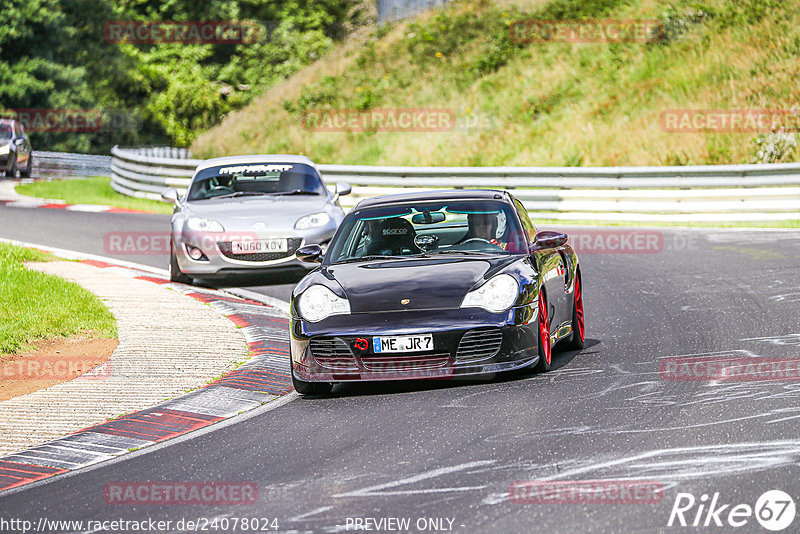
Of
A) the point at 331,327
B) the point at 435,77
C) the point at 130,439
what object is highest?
the point at 435,77

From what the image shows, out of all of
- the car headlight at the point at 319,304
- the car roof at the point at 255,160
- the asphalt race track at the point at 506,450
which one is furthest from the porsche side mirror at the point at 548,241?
the car roof at the point at 255,160

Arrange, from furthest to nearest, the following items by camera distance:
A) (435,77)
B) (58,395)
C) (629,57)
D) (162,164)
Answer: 1. (435,77)
2. (629,57)
3. (162,164)
4. (58,395)

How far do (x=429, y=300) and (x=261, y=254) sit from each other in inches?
245

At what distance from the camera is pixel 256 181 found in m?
15.6

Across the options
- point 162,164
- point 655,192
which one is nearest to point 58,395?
point 655,192

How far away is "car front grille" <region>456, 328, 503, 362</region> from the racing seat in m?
1.26

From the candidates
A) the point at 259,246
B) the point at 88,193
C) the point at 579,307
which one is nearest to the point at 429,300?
the point at 579,307

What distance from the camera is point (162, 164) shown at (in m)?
27.0

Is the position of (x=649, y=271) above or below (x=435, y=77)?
below

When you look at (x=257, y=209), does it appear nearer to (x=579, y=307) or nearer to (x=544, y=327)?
(x=579, y=307)

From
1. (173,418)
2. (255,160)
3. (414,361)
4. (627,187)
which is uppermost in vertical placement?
(255,160)

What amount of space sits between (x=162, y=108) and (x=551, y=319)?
41.8m

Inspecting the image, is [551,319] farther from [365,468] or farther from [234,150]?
[234,150]

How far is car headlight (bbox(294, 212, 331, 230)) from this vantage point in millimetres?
14094
